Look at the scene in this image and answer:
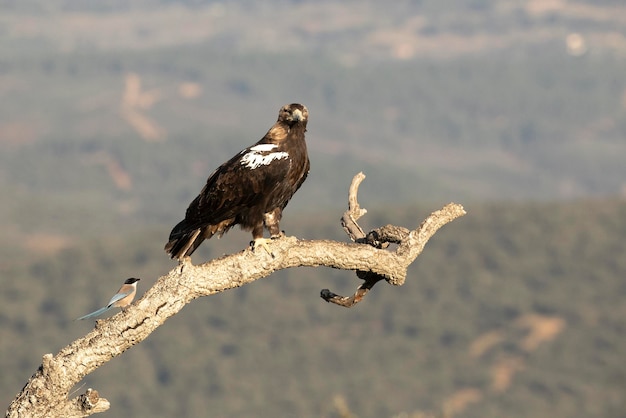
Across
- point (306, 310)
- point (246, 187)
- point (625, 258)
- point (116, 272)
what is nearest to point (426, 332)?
point (306, 310)

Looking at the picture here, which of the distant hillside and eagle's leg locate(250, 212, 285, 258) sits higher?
the distant hillside

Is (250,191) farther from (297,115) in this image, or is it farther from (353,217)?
(353,217)

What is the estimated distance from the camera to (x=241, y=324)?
14188cm

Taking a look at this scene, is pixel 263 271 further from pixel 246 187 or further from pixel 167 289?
pixel 246 187

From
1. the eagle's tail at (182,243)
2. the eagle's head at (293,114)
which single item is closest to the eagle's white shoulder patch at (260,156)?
the eagle's head at (293,114)

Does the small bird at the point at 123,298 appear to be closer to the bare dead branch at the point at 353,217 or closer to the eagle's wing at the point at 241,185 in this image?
the eagle's wing at the point at 241,185

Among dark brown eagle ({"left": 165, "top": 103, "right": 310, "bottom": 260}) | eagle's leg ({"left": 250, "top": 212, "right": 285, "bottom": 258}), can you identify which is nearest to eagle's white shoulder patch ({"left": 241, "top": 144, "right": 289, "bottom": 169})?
dark brown eagle ({"left": 165, "top": 103, "right": 310, "bottom": 260})

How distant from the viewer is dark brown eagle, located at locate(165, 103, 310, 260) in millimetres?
14664

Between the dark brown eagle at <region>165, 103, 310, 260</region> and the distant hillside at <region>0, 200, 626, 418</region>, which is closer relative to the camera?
the dark brown eagle at <region>165, 103, 310, 260</region>

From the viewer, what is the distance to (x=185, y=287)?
1140 cm

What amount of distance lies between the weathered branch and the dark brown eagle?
1.30 m

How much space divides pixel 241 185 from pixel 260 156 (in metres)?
0.45

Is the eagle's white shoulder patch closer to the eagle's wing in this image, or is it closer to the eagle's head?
the eagle's wing

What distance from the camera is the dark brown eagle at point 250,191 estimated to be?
14.7 metres
